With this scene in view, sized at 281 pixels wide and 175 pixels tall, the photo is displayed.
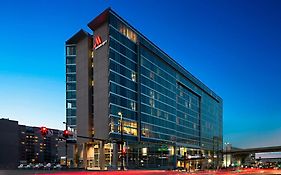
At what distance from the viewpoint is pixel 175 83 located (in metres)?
132

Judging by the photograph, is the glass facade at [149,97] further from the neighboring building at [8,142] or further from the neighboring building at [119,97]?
the neighboring building at [8,142]

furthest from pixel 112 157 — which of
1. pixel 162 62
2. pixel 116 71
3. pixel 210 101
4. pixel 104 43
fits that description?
pixel 210 101

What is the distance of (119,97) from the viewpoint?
90.6 meters

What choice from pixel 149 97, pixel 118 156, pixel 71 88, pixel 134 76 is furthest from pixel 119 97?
pixel 71 88

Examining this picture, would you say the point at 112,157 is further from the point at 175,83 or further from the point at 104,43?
the point at 175,83

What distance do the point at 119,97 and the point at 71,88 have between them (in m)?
23.9

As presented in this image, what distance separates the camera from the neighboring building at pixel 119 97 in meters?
88.5

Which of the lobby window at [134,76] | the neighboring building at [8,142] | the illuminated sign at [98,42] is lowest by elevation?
the neighboring building at [8,142]

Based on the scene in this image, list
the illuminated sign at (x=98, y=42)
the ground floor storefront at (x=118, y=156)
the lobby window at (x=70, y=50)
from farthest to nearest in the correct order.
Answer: the lobby window at (x=70, y=50)
the illuminated sign at (x=98, y=42)
the ground floor storefront at (x=118, y=156)

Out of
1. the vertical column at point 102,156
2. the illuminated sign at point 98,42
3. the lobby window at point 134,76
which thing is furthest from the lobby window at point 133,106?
the illuminated sign at point 98,42

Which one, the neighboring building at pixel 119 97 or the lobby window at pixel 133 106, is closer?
the neighboring building at pixel 119 97

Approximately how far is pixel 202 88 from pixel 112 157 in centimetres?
9097

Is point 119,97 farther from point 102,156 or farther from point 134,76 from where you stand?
point 102,156

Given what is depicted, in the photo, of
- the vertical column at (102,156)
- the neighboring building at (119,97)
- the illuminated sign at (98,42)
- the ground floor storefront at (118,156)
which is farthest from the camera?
the illuminated sign at (98,42)
